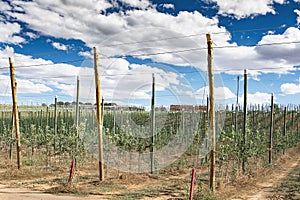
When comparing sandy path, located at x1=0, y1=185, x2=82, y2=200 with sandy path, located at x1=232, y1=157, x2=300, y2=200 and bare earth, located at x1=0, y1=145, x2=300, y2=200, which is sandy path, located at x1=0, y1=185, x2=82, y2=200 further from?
sandy path, located at x1=232, y1=157, x2=300, y2=200

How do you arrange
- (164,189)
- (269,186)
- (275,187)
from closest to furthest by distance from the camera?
(164,189) → (275,187) → (269,186)

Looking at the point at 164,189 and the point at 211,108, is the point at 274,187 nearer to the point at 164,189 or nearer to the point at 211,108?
the point at 164,189

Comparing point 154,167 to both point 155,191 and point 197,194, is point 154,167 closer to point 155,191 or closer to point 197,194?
point 155,191

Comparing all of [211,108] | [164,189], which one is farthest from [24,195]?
[211,108]

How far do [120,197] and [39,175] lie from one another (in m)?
4.37

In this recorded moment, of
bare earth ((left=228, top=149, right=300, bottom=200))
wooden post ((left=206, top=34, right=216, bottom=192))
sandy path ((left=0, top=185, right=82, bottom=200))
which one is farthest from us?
bare earth ((left=228, top=149, right=300, bottom=200))

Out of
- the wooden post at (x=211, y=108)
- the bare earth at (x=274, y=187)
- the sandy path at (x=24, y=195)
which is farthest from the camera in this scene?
the bare earth at (x=274, y=187)

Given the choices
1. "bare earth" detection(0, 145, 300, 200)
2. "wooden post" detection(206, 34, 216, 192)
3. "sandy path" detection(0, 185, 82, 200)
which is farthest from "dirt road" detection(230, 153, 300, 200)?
"sandy path" detection(0, 185, 82, 200)

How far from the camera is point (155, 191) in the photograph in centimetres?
937

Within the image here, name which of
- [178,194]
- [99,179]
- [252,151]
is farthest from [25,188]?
[252,151]

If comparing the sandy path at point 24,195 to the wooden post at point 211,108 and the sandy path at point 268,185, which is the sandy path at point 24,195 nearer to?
the wooden post at point 211,108

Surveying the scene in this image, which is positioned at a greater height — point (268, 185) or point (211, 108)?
point (211, 108)

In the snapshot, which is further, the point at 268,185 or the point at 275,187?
the point at 268,185

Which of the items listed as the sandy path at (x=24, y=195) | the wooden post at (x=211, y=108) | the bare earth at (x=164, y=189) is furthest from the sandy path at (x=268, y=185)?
the sandy path at (x=24, y=195)
